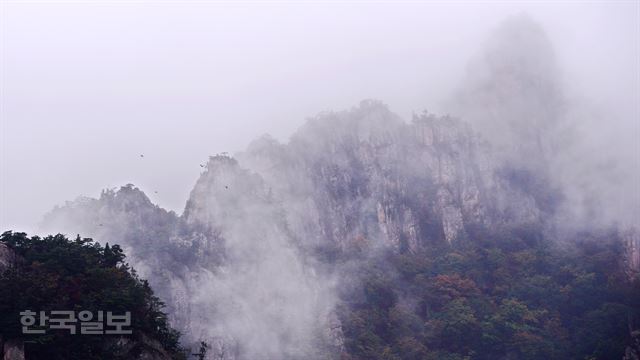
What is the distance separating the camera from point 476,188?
333ft

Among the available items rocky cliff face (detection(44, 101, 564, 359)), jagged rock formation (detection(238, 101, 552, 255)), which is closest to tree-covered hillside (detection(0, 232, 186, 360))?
rocky cliff face (detection(44, 101, 564, 359))

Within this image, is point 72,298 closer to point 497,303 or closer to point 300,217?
point 497,303

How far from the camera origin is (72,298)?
3944 cm

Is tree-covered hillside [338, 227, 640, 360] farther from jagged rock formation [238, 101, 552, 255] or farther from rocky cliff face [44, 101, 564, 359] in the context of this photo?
jagged rock formation [238, 101, 552, 255]

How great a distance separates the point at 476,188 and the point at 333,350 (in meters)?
37.8

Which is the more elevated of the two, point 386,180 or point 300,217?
point 386,180

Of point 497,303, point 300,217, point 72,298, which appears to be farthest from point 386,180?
point 72,298

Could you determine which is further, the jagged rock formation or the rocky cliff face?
the jagged rock formation

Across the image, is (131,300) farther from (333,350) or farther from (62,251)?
(333,350)

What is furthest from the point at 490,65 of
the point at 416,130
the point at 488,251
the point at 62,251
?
the point at 62,251

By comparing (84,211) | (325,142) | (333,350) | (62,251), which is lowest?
(333,350)

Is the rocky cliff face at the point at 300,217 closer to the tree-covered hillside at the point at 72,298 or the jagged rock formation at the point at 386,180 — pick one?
the jagged rock formation at the point at 386,180

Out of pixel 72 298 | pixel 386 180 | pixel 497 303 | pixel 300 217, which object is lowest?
pixel 72 298

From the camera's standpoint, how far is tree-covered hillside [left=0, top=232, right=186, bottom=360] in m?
35.9
